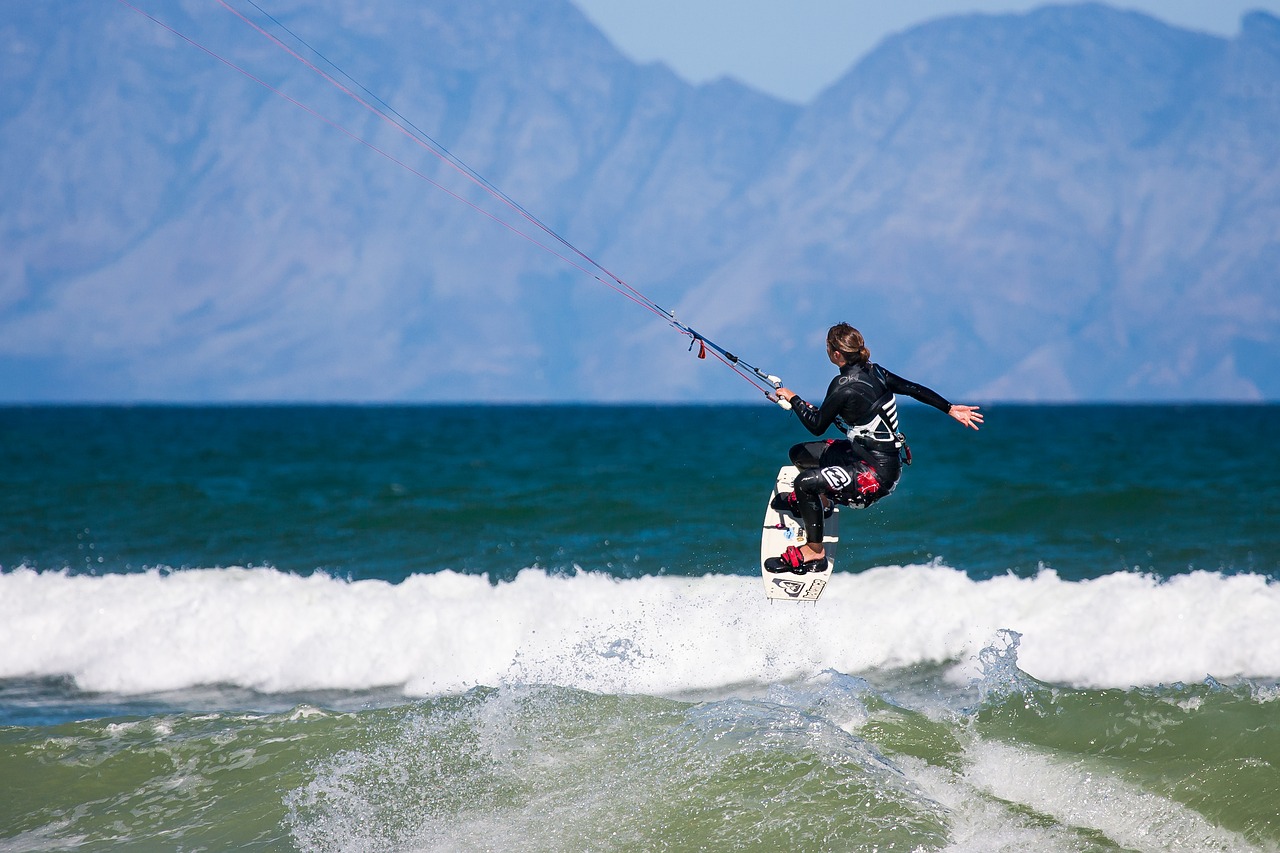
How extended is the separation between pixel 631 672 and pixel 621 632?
1192 mm

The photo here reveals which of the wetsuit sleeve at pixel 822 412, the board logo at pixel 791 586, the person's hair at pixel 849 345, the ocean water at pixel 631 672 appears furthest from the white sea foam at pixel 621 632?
the person's hair at pixel 849 345

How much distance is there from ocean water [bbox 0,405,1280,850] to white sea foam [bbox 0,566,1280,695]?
0.14 ft

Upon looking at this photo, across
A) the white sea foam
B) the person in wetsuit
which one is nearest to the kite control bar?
the person in wetsuit

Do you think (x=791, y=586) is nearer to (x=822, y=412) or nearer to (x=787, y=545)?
(x=787, y=545)

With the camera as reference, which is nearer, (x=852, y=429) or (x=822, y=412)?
(x=822, y=412)

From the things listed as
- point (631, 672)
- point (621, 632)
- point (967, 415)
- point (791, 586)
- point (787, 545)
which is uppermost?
point (967, 415)

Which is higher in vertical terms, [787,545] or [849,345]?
[849,345]

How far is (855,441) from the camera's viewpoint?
770cm

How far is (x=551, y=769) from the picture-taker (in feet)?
23.2

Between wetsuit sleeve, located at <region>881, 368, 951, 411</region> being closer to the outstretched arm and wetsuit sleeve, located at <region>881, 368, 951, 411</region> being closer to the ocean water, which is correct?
Answer: the outstretched arm

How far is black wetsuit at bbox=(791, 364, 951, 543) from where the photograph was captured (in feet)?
24.4

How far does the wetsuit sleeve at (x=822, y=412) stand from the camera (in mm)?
7418

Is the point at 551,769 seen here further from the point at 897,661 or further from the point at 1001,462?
the point at 1001,462

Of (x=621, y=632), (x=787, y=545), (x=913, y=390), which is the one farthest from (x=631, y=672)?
(x=913, y=390)
